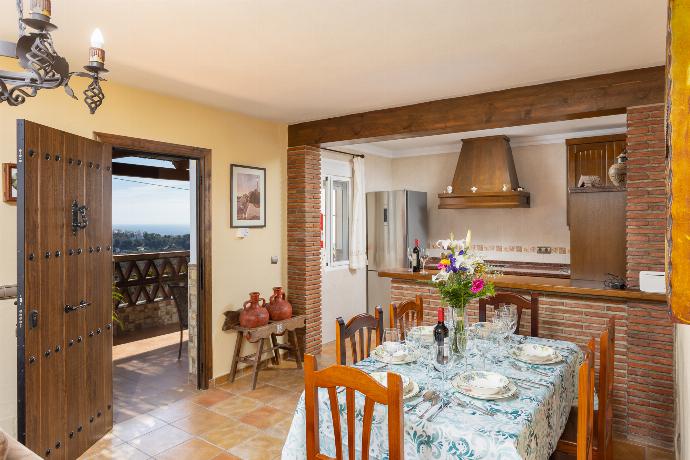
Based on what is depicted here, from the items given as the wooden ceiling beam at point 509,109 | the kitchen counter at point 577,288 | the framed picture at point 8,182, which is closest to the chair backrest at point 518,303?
the kitchen counter at point 577,288

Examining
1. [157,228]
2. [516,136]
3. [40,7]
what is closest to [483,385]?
[40,7]

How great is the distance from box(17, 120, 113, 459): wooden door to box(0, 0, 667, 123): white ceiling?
2.22ft

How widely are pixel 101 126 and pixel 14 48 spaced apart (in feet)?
6.75

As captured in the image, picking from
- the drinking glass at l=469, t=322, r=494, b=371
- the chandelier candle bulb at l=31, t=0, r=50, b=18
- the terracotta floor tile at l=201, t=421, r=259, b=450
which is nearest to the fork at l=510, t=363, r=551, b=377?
the drinking glass at l=469, t=322, r=494, b=371

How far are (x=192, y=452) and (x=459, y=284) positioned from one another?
2032 millimetres

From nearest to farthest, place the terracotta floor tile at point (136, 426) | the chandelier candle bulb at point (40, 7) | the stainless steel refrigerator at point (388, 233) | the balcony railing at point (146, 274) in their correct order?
the chandelier candle bulb at point (40, 7) → the terracotta floor tile at point (136, 426) → the balcony railing at point (146, 274) → the stainless steel refrigerator at point (388, 233)

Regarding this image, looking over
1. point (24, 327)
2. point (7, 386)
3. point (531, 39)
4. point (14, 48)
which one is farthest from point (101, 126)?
point (531, 39)

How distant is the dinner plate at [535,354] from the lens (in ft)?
7.55

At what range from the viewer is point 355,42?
8.38ft

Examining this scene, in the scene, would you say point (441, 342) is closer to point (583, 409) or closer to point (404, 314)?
point (583, 409)

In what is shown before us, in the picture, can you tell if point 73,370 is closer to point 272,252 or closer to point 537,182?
point 272,252

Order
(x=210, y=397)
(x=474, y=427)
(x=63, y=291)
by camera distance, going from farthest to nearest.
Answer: (x=210, y=397), (x=63, y=291), (x=474, y=427)

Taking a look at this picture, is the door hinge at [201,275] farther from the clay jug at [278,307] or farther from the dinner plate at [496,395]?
the dinner plate at [496,395]

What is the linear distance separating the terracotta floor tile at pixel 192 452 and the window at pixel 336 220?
2894mm
